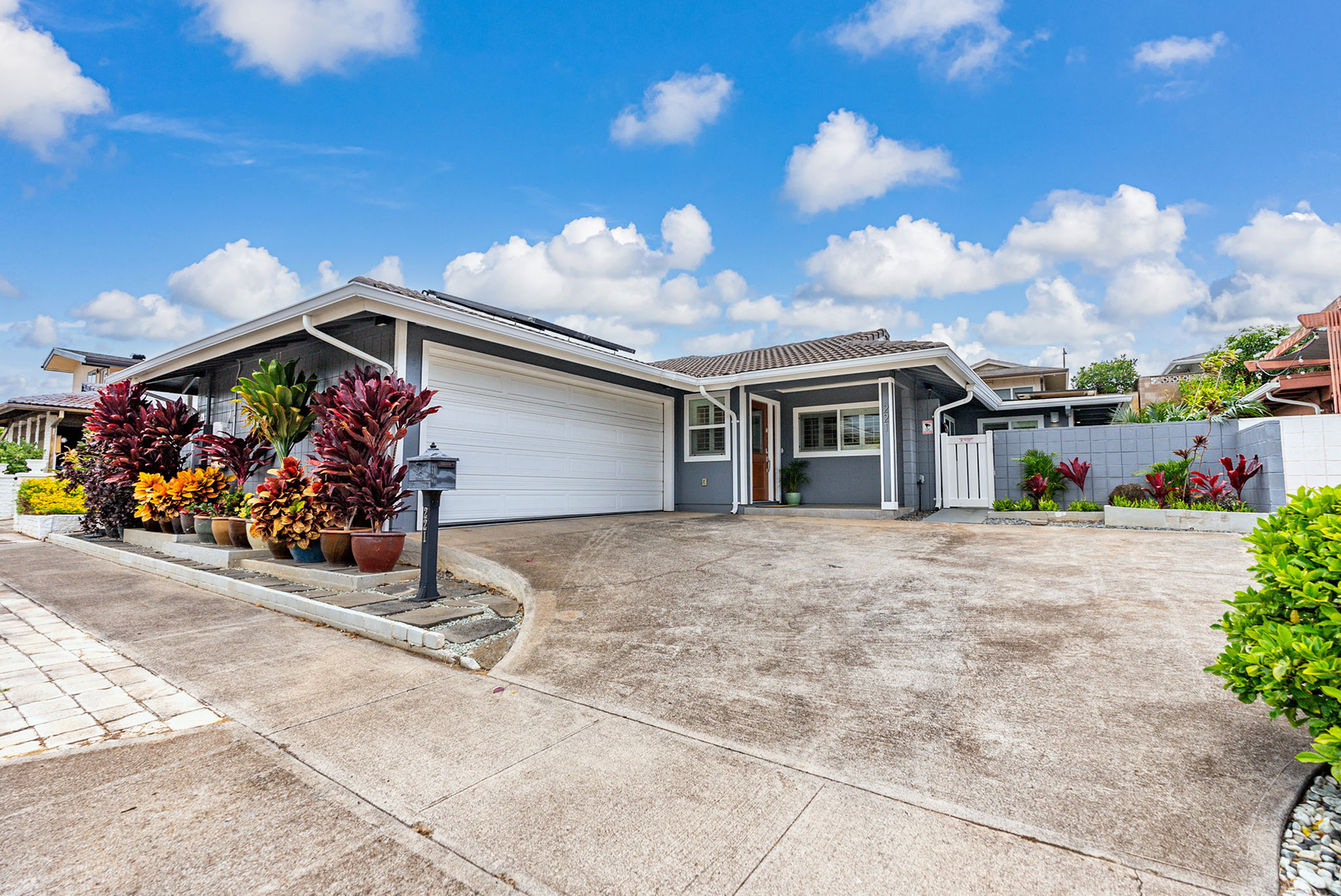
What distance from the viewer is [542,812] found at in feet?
5.96

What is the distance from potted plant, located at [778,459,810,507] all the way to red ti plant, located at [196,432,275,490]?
850cm

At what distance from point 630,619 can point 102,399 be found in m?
9.12

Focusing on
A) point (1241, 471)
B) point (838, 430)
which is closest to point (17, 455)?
point (838, 430)

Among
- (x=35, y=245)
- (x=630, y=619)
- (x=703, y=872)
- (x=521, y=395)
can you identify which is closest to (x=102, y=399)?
(x=521, y=395)

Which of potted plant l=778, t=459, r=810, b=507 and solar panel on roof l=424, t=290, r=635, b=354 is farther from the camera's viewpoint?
potted plant l=778, t=459, r=810, b=507

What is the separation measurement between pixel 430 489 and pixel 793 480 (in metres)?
8.31

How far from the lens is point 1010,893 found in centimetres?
142

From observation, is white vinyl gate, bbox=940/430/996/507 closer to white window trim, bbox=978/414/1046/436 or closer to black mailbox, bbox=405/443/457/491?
white window trim, bbox=978/414/1046/436

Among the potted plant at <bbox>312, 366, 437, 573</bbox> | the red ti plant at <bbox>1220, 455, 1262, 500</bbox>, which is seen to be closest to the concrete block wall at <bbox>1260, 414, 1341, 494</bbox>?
the red ti plant at <bbox>1220, 455, 1262, 500</bbox>

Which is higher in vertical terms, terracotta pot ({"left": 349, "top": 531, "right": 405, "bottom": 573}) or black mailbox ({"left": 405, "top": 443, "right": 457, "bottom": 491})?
black mailbox ({"left": 405, "top": 443, "right": 457, "bottom": 491})

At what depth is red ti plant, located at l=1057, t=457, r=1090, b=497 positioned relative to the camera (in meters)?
9.33

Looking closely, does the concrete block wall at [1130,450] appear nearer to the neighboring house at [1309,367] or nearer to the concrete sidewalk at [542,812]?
the neighboring house at [1309,367]

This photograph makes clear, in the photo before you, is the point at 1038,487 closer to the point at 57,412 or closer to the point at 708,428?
the point at 708,428

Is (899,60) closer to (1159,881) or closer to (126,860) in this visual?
(1159,881)
